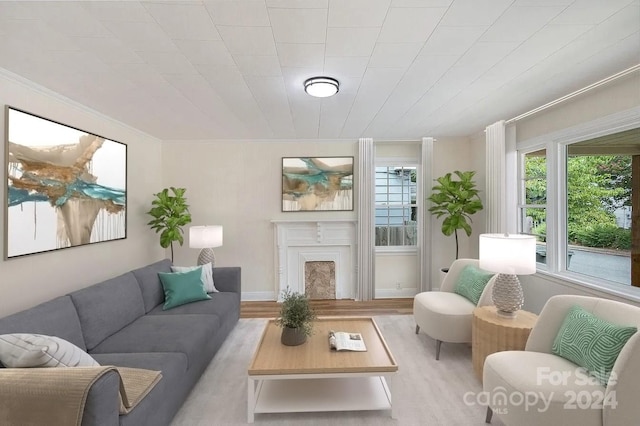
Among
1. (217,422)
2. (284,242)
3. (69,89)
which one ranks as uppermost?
(69,89)

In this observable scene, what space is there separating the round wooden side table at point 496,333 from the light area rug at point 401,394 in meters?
0.30

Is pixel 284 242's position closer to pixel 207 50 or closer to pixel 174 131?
pixel 174 131

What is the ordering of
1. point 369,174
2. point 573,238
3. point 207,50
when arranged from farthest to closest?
point 369,174 → point 573,238 → point 207,50

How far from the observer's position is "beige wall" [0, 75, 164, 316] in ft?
7.72

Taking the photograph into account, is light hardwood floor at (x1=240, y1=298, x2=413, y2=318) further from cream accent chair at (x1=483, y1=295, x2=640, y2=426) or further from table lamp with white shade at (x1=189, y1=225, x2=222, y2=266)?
cream accent chair at (x1=483, y1=295, x2=640, y2=426)

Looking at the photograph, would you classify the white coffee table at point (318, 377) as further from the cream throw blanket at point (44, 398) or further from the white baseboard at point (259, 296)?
the white baseboard at point (259, 296)

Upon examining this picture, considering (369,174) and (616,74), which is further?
(369,174)

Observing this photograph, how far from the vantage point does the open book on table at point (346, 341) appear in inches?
90.7

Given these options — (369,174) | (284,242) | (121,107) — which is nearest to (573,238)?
(369,174)

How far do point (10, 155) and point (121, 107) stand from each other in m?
1.12

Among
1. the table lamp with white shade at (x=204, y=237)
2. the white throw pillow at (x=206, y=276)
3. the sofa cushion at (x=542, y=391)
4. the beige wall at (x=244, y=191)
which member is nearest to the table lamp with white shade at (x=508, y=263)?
the sofa cushion at (x=542, y=391)

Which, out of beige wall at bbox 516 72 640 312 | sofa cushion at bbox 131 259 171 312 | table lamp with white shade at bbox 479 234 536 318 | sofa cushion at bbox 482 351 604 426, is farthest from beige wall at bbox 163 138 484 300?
sofa cushion at bbox 482 351 604 426

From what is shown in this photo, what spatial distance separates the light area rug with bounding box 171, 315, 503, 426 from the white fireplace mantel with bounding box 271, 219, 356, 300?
1.57 metres

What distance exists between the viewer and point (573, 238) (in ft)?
10.6
